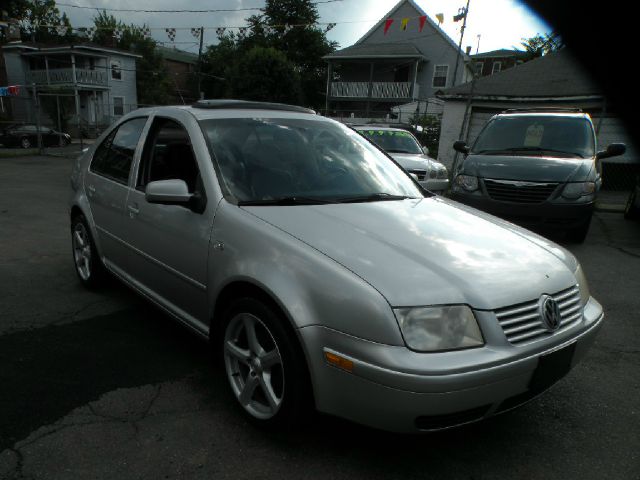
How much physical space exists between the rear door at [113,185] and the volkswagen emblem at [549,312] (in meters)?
2.77

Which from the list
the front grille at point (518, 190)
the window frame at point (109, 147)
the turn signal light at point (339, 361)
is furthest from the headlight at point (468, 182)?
the turn signal light at point (339, 361)

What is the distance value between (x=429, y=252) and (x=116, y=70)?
1687 inches

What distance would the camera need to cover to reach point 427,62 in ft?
106

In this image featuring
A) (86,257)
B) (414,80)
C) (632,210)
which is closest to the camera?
(86,257)

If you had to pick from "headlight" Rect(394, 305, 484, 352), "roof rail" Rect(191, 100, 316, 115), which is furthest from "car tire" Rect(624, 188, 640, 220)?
"headlight" Rect(394, 305, 484, 352)

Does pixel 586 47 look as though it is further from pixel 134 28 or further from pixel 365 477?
pixel 134 28

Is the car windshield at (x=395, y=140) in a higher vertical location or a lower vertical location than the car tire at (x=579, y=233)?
higher

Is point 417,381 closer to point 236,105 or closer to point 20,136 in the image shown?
point 236,105

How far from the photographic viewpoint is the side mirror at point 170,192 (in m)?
2.71

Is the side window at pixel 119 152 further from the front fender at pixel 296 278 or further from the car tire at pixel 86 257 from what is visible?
the front fender at pixel 296 278

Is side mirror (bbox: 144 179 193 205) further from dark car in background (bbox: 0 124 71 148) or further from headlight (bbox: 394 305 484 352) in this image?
dark car in background (bbox: 0 124 71 148)

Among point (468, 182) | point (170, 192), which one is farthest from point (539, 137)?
point (170, 192)

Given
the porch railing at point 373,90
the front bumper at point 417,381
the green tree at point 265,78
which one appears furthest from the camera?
the porch railing at point 373,90

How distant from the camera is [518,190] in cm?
630
